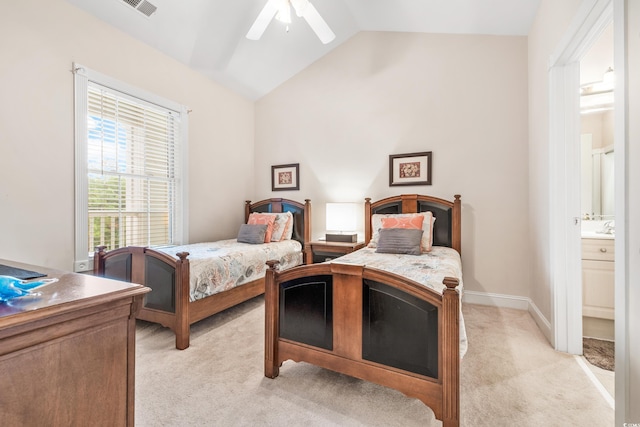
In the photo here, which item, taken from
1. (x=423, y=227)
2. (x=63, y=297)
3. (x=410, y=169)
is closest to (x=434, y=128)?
(x=410, y=169)

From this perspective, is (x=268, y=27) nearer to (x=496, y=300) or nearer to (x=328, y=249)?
(x=328, y=249)

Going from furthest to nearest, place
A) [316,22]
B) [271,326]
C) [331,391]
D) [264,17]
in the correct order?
1. [316,22]
2. [264,17]
3. [271,326]
4. [331,391]

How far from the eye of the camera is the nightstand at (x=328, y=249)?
351 centimetres

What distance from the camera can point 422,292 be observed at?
150cm

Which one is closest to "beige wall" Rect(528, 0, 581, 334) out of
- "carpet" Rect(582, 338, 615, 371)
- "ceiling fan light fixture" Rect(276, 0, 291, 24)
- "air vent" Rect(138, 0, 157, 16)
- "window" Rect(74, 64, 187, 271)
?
"carpet" Rect(582, 338, 615, 371)

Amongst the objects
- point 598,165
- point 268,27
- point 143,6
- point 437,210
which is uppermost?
point 268,27

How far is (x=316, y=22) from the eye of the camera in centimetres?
265

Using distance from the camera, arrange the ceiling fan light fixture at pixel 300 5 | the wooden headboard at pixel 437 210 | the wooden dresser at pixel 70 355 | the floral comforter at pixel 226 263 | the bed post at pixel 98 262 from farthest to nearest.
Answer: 1. the wooden headboard at pixel 437 210
2. the bed post at pixel 98 262
3. the floral comforter at pixel 226 263
4. the ceiling fan light fixture at pixel 300 5
5. the wooden dresser at pixel 70 355

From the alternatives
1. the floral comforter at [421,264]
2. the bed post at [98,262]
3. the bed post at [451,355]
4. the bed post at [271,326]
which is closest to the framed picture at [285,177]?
the floral comforter at [421,264]

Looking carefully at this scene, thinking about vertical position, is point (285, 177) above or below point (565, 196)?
above

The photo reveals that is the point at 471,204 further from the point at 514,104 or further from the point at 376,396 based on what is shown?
the point at 376,396

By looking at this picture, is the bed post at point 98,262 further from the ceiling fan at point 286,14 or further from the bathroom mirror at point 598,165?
the bathroom mirror at point 598,165

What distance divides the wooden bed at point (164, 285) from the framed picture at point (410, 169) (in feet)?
7.71

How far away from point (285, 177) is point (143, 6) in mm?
2520
